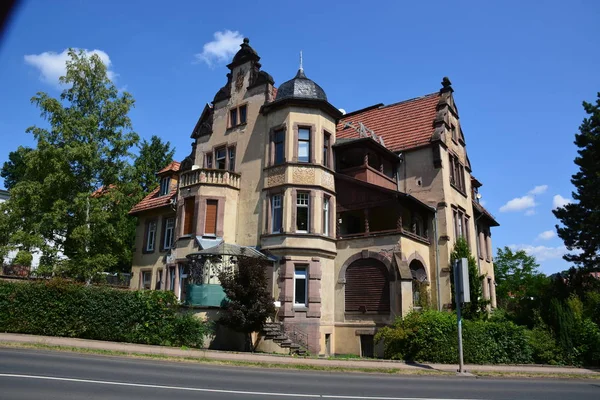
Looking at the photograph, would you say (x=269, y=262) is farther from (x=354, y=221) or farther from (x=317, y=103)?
(x=317, y=103)

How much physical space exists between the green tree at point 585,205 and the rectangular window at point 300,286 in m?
21.2

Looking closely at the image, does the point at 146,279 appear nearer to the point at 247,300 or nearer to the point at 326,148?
the point at 247,300

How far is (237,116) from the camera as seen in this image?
1166 inches

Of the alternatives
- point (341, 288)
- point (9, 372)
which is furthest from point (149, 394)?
point (341, 288)

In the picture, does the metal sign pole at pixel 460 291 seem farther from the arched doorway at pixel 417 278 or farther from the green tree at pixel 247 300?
the arched doorway at pixel 417 278

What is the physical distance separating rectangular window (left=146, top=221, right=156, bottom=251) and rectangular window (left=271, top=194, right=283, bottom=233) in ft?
40.6

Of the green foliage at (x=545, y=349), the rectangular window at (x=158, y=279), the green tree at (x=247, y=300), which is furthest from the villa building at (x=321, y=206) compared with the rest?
the green foliage at (x=545, y=349)

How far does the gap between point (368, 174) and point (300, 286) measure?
7469 mm

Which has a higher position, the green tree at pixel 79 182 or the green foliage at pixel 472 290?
the green tree at pixel 79 182

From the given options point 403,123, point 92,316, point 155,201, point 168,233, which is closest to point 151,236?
point 168,233

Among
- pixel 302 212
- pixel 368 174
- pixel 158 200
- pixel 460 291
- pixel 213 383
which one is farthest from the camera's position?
pixel 158 200

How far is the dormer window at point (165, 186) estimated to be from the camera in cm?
3529

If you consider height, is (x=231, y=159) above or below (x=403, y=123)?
below

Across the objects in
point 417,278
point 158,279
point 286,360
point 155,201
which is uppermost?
point 155,201
